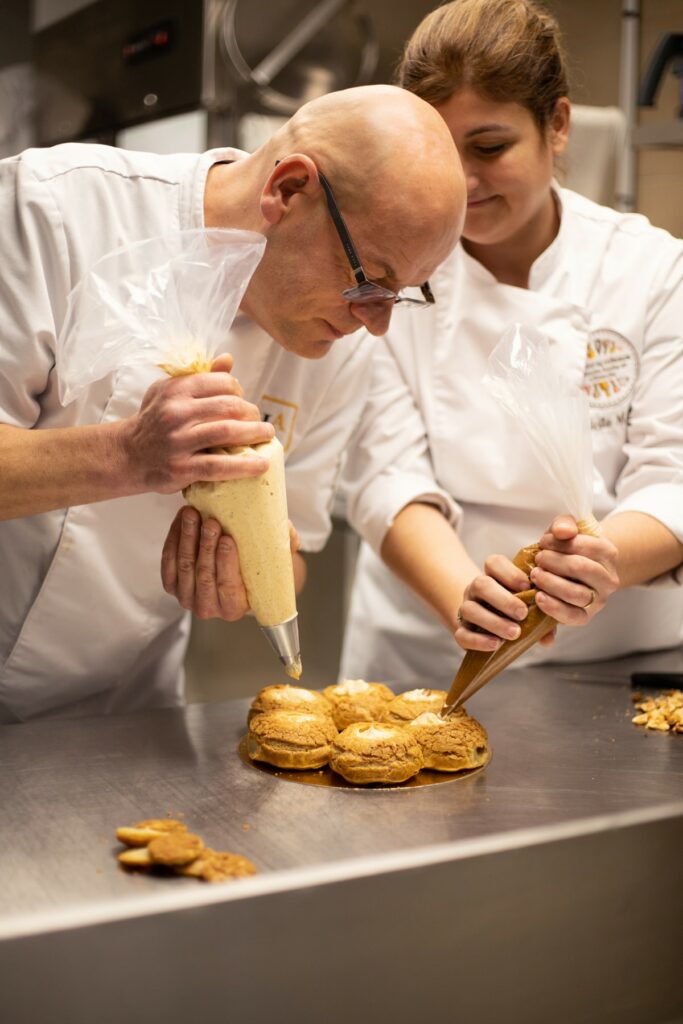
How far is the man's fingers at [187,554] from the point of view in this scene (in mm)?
1270

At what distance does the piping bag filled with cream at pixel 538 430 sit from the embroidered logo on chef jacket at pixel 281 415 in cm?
37

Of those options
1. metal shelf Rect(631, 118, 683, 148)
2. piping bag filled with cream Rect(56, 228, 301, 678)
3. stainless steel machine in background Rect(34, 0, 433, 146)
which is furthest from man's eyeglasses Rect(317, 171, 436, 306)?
stainless steel machine in background Rect(34, 0, 433, 146)

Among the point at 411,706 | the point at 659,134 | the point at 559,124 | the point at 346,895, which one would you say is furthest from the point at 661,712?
the point at 659,134

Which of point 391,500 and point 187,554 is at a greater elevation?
point 187,554

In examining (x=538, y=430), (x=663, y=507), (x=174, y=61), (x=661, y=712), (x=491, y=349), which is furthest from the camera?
(x=174, y=61)

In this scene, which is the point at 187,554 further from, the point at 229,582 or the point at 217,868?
the point at 217,868

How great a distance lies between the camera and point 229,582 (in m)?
1.28

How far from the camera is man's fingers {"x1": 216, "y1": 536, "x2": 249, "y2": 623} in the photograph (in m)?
1.26

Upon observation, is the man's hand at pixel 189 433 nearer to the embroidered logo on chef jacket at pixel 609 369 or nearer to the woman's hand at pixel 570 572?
the woman's hand at pixel 570 572

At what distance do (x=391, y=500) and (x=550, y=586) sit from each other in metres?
0.45

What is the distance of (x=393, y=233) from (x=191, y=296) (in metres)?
0.27

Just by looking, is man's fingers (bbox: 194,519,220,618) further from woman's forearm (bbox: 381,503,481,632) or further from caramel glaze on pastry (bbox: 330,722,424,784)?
woman's forearm (bbox: 381,503,481,632)

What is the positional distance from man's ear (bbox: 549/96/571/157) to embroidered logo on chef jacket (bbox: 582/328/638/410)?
1.03ft

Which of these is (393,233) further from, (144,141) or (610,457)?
(144,141)
